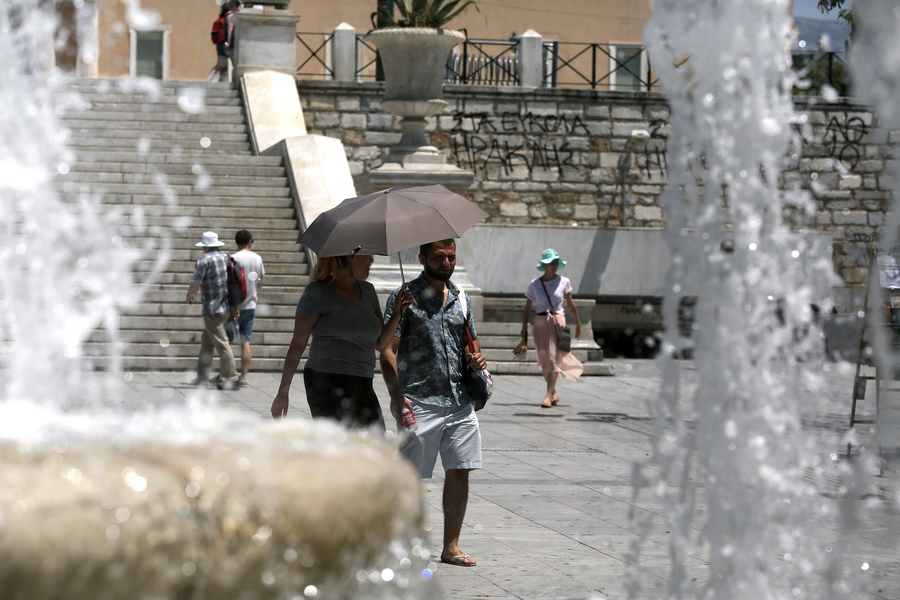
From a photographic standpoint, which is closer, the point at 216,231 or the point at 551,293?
the point at 551,293

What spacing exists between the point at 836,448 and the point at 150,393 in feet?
18.9

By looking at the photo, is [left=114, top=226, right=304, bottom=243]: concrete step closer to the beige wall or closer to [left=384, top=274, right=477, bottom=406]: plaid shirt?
[left=384, top=274, right=477, bottom=406]: plaid shirt

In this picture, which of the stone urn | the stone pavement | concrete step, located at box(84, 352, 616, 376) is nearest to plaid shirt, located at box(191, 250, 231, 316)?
the stone pavement

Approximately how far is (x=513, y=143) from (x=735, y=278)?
16.8 metres

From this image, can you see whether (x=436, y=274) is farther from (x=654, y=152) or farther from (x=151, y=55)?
(x=151, y=55)

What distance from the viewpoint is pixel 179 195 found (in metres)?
14.6

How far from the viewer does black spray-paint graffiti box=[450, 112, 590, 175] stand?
20.1 meters

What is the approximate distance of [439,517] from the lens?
5.91 m

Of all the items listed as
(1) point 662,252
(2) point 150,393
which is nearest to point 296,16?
(1) point 662,252

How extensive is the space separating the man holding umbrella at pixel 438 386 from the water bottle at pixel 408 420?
0.08ft

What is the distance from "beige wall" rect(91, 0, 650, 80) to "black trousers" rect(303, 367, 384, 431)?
74.8 feet

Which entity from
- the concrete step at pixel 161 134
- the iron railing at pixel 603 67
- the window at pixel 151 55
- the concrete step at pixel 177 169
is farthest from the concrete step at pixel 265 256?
the window at pixel 151 55

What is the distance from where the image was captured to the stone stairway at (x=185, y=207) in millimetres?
12266

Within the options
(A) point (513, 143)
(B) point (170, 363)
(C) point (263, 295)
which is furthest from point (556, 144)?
(B) point (170, 363)
